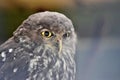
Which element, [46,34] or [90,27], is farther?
[90,27]

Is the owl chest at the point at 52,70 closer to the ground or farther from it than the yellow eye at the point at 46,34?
closer to the ground

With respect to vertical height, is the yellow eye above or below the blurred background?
above

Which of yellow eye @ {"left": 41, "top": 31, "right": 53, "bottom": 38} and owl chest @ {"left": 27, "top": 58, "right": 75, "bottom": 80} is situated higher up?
yellow eye @ {"left": 41, "top": 31, "right": 53, "bottom": 38}

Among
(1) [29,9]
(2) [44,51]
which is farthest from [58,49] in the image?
(1) [29,9]

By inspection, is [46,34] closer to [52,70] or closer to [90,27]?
[52,70]

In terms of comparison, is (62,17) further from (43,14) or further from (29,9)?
(29,9)

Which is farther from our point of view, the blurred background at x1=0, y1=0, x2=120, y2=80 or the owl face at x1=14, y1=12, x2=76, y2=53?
the blurred background at x1=0, y1=0, x2=120, y2=80

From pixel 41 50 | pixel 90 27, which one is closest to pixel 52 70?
pixel 41 50
